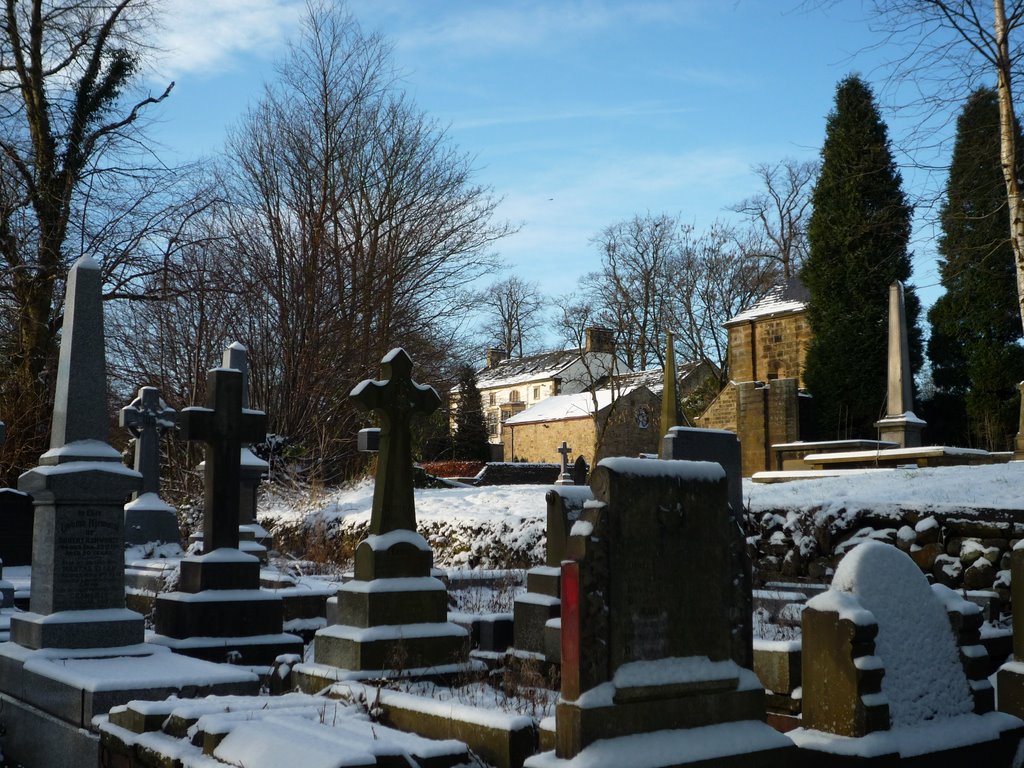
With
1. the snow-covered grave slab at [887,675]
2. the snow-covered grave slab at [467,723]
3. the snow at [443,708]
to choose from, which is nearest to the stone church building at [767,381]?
the snow-covered grave slab at [887,675]

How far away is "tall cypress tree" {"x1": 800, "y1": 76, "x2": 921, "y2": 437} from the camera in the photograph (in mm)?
26969

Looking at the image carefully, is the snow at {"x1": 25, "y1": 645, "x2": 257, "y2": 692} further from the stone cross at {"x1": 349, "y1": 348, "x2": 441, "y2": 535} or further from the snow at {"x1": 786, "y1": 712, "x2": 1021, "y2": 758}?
the snow at {"x1": 786, "y1": 712, "x2": 1021, "y2": 758}

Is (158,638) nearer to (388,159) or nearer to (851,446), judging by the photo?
(851,446)

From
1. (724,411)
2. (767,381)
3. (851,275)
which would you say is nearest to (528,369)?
(767,381)

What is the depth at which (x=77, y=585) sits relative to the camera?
23.8 feet

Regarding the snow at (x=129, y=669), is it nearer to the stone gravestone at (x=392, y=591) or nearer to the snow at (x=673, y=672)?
the stone gravestone at (x=392, y=591)

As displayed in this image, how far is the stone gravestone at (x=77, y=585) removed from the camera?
6.48 metres

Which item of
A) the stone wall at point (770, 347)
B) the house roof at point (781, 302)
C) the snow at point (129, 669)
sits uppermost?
→ the house roof at point (781, 302)

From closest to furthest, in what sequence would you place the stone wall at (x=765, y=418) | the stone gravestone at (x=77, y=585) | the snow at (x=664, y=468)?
the snow at (x=664, y=468) < the stone gravestone at (x=77, y=585) < the stone wall at (x=765, y=418)

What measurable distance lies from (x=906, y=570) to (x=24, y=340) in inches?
710

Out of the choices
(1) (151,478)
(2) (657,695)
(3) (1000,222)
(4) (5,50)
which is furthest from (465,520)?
(3) (1000,222)

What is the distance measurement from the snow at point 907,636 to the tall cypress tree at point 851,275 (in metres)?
21.8

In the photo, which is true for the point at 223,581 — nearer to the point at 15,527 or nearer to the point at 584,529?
the point at 584,529

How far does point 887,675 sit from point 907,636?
296mm
